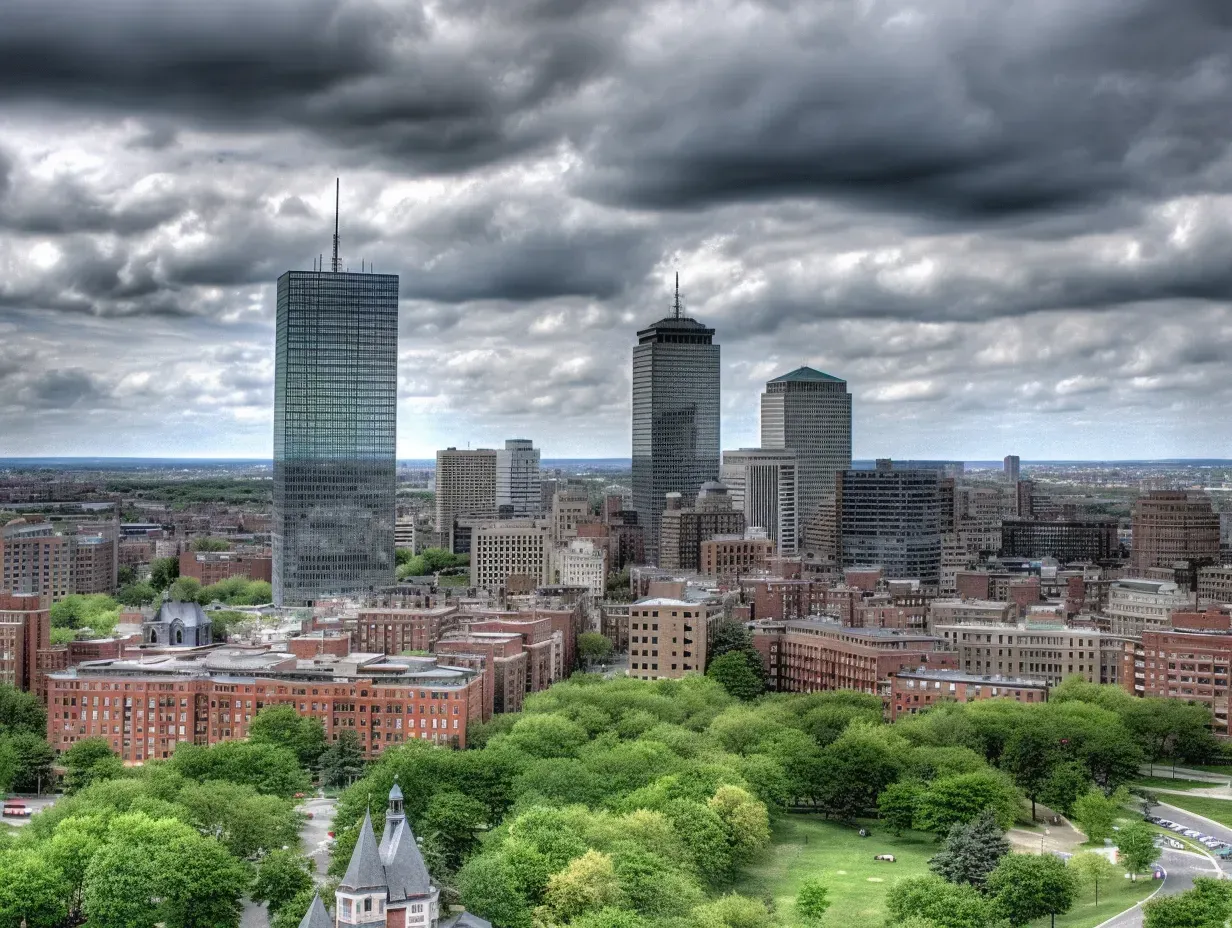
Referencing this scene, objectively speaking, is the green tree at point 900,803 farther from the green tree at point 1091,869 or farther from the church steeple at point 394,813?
the church steeple at point 394,813

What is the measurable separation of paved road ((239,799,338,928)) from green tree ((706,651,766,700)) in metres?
51.8

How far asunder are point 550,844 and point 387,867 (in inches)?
581

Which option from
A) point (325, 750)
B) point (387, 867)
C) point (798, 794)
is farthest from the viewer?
point (325, 750)

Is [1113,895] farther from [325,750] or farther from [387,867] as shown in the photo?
[325,750]

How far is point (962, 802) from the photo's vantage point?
11112 cm

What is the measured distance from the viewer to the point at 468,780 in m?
111

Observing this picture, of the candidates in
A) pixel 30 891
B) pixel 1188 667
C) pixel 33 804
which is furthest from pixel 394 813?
pixel 1188 667

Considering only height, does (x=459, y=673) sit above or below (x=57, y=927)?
above

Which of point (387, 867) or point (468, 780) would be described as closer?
point (387, 867)

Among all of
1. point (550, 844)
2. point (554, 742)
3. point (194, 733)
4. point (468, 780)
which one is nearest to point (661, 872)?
point (550, 844)

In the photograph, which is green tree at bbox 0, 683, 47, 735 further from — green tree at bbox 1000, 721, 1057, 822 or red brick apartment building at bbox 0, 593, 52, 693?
green tree at bbox 1000, 721, 1057, 822

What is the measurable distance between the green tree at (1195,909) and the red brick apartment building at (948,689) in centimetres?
5846

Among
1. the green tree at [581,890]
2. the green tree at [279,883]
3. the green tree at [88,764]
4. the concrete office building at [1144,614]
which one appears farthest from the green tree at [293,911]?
the concrete office building at [1144,614]

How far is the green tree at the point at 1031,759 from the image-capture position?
4811 inches
